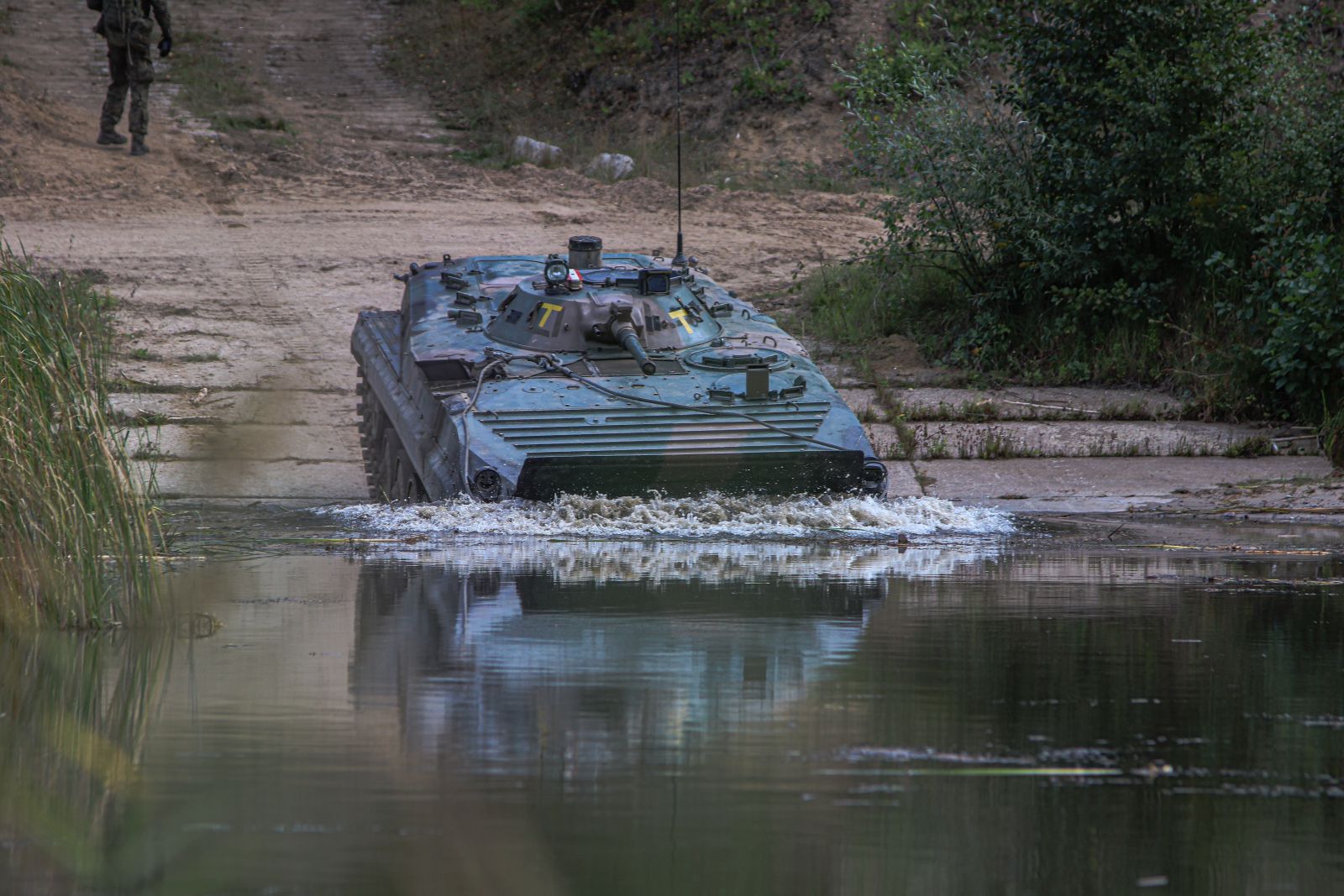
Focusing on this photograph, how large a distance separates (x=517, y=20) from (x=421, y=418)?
18.0 meters

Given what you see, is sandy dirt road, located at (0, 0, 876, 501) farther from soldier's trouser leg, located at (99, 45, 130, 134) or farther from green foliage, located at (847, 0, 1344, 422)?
green foliage, located at (847, 0, 1344, 422)

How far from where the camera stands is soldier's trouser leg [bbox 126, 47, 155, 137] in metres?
20.6

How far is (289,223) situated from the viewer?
19.6 m

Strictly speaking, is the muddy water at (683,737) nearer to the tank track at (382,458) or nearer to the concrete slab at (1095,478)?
the tank track at (382,458)

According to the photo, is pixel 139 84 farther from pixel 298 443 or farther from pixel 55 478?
pixel 55 478

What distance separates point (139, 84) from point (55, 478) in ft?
48.7

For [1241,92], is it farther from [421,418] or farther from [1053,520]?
[421,418]

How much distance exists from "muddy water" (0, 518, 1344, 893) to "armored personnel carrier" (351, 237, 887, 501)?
152 cm

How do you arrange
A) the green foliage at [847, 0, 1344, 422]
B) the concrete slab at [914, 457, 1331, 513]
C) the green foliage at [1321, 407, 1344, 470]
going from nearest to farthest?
1. the concrete slab at [914, 457, 1331, 513]
2. the green foliage at [1321, 407, 1344, 470]
3. the green foliage at [847, 0, 1344, 422]

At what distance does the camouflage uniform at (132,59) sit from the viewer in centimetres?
2050

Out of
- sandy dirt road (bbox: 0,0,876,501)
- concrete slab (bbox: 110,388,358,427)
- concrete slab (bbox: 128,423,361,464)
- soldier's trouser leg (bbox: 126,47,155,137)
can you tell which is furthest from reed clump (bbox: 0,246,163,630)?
soldier's trouser leg (bbox: 126,47,155,137)

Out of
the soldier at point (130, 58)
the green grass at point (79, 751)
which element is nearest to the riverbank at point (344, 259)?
the soldier at point (130, 58)

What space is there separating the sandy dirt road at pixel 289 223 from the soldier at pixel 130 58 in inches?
11.3

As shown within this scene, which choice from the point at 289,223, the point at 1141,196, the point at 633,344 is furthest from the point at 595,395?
the point at 289,223
